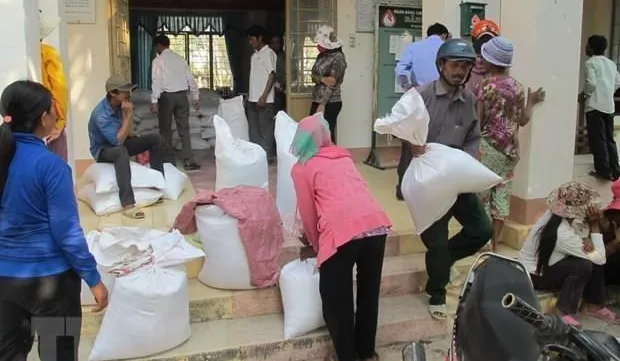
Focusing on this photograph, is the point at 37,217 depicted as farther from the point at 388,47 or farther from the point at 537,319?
the point at 388,47

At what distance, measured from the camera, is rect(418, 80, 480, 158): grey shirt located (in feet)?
12.5

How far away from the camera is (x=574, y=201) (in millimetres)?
3969

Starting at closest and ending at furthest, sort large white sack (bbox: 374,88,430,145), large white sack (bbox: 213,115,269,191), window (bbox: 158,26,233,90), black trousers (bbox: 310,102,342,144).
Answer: large white sack (bbox: 374,88,430,145), large white sack (bbox: 213,115,269,191), black trousers (bbox: 310,102,342,144), window (bbox: 158,26,233,90)

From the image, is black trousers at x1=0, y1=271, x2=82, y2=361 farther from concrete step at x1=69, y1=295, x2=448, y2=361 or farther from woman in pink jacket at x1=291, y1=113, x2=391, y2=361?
woman in pink jacket at x1=291, y1=113, x2=391, y2=361

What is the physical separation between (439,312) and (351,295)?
889 mm

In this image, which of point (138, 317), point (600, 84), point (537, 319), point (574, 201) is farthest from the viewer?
point (600, 84)

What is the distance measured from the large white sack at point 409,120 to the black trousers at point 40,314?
1792 millimetres

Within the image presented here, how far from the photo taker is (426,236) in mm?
3793

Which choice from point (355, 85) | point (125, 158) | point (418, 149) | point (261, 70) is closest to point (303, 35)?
point (261, 70)

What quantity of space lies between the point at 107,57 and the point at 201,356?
159 inches

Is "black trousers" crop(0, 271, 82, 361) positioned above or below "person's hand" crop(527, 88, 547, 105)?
below

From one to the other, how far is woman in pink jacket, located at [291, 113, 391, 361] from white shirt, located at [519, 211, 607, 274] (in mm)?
1209

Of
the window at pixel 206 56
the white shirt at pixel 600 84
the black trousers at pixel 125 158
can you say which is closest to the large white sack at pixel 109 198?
the black trousers at pixel 125 158

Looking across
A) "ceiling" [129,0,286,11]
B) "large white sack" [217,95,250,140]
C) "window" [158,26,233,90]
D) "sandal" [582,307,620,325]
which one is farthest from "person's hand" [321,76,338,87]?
"window" [158,26,233,90]
